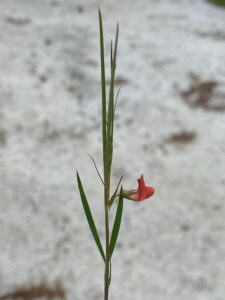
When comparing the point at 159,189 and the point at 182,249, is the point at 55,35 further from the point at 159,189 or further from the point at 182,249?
the point at 182,249

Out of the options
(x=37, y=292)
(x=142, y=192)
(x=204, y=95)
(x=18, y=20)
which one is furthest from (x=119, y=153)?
(x=142, y=192)

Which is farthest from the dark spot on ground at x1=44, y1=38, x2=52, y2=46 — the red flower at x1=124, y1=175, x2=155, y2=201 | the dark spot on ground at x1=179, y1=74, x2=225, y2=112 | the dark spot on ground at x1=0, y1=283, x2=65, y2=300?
the red flower at x1=124, y1=175, x2=155, y2=201

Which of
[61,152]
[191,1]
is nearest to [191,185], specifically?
[61,152]

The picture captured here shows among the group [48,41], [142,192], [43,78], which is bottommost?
[43,78]

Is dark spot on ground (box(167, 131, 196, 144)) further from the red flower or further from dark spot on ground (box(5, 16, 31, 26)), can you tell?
the red flower

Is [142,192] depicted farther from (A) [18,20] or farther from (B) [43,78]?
(A) [18,20]
